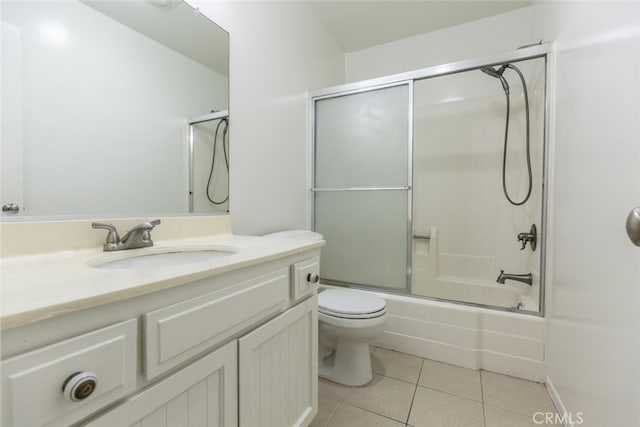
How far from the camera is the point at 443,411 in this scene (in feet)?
4.08

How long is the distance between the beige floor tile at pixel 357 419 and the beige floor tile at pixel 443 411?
111mm

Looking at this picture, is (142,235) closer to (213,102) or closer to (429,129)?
(213,102)

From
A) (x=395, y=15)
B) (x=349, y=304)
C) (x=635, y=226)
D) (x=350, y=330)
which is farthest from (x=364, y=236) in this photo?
(x=395, y=15)

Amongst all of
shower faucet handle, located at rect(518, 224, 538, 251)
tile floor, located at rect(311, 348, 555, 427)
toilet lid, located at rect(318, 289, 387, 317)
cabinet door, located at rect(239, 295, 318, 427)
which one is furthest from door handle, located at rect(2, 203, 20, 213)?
shower faucet handle, located at rect(518, 224, 538, 251)

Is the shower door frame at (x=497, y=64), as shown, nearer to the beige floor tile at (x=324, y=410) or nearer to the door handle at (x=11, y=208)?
the beige floor tile at (x=324, y=410)

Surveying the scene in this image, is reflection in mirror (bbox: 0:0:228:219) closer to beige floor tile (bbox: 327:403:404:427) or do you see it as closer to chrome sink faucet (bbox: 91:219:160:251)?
chrome sink faucet (bbox: 91:219:160:251)

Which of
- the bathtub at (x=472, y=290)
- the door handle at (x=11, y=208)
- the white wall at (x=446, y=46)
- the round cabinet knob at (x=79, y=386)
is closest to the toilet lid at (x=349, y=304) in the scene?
the bathtub at (x=472, y=290)

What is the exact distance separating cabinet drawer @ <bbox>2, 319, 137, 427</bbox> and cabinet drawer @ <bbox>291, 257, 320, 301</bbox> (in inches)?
19.9

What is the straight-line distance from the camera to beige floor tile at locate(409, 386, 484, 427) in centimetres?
118

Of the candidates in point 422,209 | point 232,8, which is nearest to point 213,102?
point 232,8

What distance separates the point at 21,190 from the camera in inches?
30.9

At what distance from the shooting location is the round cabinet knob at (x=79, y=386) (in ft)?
1.30

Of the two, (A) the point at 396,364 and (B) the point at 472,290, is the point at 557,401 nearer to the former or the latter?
(A) the point at 396,364

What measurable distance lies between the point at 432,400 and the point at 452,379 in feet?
0.76
